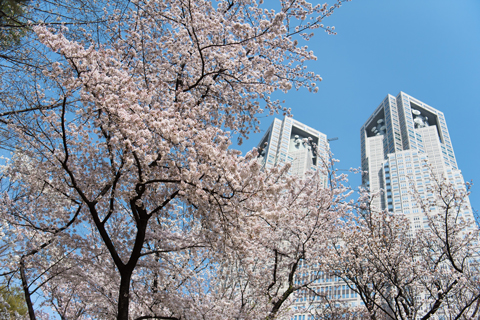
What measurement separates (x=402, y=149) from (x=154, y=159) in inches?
4169

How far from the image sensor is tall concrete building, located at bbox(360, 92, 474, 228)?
8212 cm

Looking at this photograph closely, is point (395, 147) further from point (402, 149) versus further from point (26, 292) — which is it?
point (26, 292)

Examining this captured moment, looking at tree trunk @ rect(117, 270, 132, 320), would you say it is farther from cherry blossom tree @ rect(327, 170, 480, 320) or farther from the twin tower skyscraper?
the twin tower skyscraper

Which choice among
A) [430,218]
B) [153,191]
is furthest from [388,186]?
[153,191]

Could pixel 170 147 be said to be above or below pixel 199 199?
above

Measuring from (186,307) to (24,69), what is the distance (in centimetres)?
537

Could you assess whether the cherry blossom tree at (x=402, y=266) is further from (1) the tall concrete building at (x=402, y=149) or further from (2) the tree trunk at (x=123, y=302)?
(1) the tall concrete building at (x=402, y=149)

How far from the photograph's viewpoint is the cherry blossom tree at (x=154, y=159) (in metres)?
5.00

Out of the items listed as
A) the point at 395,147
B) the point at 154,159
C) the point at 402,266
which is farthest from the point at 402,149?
the point at 154,159

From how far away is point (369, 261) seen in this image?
866cm

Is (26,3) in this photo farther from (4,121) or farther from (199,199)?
(199,199)

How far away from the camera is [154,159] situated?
17.0ft

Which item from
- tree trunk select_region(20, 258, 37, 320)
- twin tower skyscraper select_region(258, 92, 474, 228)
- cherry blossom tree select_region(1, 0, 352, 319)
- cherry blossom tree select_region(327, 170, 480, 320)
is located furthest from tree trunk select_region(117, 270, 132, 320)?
twin tower skyscraper select_region(258, 92, 474, 228)

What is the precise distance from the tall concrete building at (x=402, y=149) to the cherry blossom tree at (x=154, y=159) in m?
74.2
